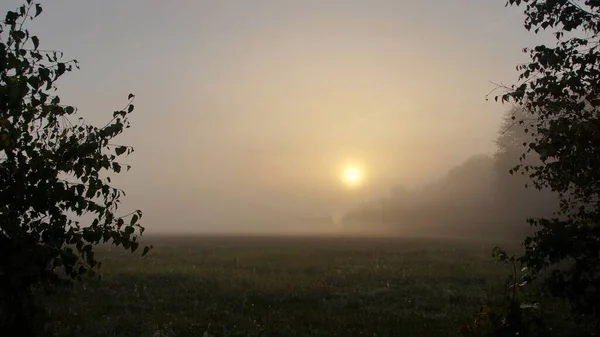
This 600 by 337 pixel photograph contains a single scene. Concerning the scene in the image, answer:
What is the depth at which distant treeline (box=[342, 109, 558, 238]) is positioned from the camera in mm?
70625

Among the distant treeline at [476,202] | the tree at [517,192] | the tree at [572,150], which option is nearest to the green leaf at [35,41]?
the tree at [572,150]

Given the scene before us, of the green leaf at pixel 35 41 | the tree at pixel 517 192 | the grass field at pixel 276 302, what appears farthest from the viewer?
the tree at pixel 517 192

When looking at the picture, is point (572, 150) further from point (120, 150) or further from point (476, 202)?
point (476, 202)

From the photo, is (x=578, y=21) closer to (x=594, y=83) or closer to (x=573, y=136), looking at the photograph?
(x=594, y=83)

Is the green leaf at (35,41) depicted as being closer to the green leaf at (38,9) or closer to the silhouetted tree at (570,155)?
the green leaf at (38,9)

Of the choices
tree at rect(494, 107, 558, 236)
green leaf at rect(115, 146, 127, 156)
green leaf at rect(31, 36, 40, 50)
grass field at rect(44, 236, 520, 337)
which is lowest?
grass field at rect(44, 236, 520, 337)

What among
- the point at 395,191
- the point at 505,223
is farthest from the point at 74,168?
the point at 395,191

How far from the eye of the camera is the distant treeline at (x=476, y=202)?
70.6m

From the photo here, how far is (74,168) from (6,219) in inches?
36.3

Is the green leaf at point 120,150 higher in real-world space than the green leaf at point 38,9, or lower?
lower

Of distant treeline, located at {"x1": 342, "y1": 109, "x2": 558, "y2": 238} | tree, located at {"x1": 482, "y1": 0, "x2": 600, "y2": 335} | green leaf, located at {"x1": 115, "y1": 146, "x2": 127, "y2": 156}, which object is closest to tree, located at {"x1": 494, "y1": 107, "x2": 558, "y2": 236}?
distant treeline, located at {"x1": 342, "y1": 109, "x2": 558, "y2": 238}

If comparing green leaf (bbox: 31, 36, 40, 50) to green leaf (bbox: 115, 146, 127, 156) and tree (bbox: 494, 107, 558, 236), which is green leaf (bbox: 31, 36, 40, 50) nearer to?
green leaf (bbox: 115, 146, 127, 156)

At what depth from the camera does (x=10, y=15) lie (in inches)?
227

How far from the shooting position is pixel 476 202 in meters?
94.8
